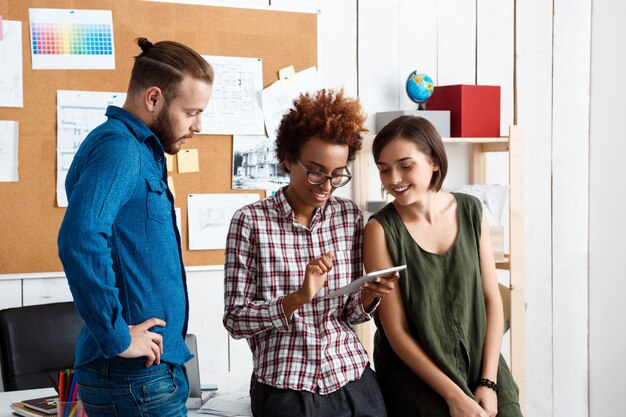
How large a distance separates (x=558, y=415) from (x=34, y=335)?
2549 mm

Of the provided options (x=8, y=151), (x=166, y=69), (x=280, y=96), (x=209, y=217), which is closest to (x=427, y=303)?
(x=166, y=69)

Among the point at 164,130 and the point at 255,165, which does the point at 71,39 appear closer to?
the point at 255,165

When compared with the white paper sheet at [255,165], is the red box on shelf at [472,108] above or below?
above

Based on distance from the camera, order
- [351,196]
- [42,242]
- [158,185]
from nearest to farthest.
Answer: [158,185] → [42,242] → [351,196]

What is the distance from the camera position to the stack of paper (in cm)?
185

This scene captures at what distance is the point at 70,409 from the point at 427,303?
93 centimetres

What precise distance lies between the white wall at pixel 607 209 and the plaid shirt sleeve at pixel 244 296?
235 centimetres

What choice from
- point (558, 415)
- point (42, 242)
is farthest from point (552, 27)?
point (42, 242)

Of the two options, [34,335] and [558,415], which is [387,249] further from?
[558,415]

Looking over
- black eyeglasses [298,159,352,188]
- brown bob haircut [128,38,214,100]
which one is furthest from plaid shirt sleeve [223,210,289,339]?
brown bob haircut [128,38,214,100]

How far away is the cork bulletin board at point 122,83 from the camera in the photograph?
8.89ft

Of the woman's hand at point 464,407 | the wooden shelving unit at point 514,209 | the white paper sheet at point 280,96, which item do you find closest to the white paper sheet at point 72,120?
the white paper sheet at point 280,96

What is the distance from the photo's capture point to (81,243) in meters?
1.33

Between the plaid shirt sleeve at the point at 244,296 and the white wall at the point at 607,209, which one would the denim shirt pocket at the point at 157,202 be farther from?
the white wall at the point at 607,209
